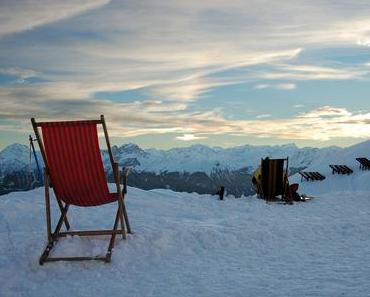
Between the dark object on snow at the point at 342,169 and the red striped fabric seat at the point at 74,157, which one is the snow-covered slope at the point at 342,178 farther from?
the red striped fabric seat at the point at 74,157

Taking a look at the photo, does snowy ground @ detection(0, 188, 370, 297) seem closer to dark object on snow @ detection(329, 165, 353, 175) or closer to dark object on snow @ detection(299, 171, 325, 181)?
dark object on snow @ detection(299, 171, 325, 181)

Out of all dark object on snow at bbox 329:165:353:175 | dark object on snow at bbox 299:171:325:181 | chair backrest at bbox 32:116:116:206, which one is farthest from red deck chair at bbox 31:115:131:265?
dark object on snow at bbox 329:165:353:175

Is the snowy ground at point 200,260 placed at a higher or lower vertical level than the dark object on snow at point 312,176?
lower

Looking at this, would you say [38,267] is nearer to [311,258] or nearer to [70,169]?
[70,169]

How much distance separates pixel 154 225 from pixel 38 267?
111 inches

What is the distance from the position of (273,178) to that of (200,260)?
36.6ft

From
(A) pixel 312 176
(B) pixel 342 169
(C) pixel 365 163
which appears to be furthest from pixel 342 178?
(A) pixel 312 176

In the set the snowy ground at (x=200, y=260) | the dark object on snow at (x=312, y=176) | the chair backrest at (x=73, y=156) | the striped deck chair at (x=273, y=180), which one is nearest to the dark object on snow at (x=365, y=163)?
the dark object on snow at (x=312, y=176)

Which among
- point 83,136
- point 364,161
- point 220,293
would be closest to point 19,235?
point 83,136

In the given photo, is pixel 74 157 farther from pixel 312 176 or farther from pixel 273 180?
pixel 312 176

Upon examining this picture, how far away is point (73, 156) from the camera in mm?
7910

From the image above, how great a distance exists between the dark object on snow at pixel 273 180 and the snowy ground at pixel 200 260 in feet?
22.4

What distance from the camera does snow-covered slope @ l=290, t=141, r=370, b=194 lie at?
35.8 metres

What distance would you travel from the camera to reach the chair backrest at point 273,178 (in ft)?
60.1
